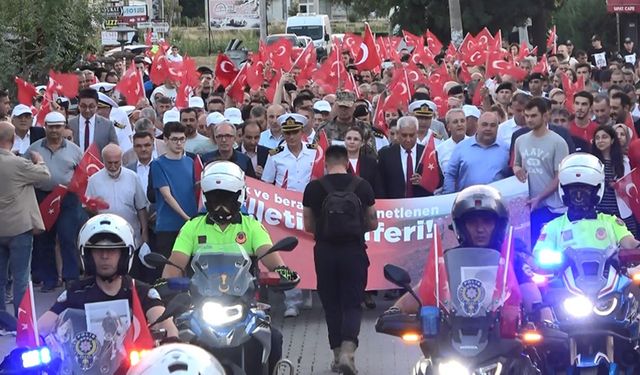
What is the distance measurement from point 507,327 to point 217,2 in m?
66.0

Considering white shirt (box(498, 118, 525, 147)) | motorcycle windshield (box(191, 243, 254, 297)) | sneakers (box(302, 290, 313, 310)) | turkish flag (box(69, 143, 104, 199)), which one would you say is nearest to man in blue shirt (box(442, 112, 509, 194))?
white shirt (box(498, 118, 525, 147))

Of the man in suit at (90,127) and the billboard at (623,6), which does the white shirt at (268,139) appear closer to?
the man in suit at (90,127)

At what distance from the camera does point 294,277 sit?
25.8 feet

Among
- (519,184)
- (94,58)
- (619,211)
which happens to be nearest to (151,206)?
(519,184)

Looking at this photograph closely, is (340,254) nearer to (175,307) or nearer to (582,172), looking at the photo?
(582,172)

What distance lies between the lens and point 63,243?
13938 mm

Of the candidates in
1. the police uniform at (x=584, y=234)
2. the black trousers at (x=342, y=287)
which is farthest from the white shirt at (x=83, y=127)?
the police uniform at (x=584, y=234)

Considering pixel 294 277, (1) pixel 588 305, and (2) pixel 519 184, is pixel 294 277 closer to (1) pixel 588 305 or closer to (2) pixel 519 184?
(1) pixel 588 305

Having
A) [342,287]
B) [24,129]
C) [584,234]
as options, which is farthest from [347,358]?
[24,129]

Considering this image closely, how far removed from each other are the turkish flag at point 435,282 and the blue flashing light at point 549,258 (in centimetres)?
81

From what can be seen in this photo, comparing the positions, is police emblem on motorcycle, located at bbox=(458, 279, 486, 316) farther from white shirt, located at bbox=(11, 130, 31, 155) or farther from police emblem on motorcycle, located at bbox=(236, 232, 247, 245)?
white shirt, located at bbox=(11, 130, 31, 155)

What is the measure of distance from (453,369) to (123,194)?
6.99m

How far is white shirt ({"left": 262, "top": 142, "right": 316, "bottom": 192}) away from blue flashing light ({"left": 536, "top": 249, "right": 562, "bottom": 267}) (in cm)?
517

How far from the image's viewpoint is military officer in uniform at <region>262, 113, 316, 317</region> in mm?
12539
